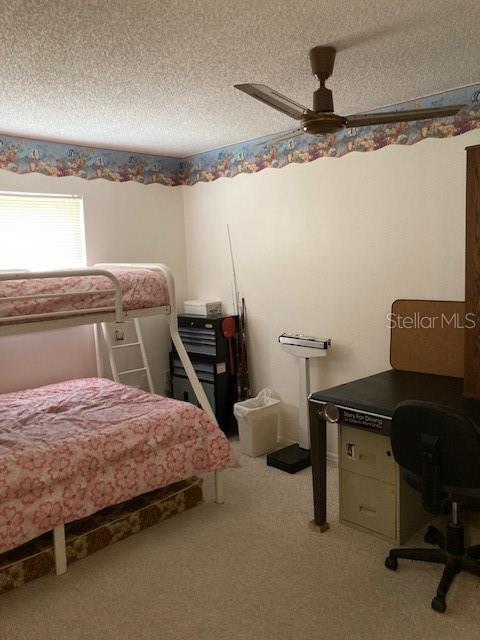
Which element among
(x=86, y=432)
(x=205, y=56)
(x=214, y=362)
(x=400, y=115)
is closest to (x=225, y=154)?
(x=214, y=362)

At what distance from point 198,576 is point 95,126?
2809mm

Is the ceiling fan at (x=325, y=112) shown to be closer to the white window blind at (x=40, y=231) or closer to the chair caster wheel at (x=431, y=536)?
the chair caster wheel at (x=431, y=536)

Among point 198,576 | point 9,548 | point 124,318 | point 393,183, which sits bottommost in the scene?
point 198,576

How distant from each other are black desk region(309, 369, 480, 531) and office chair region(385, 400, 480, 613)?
26cm

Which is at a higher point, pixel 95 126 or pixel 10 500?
pixel 95 126

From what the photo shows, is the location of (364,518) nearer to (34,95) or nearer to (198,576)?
(198,576)

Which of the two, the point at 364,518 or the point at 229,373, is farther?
the point at 229,373

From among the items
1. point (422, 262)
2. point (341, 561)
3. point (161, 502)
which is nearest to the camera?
point (341, 561)

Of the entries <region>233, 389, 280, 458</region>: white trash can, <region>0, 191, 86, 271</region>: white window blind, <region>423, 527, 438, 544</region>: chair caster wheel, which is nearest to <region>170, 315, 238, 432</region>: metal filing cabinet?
<region>233, 389, 280, 458</region>: white trash can

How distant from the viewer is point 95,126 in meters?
3.56

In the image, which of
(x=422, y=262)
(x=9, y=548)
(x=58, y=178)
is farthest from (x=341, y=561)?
(x=58, y=178)

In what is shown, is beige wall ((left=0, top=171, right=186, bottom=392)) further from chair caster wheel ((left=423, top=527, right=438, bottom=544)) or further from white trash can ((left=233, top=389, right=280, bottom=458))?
chair caster wheel ((left=423, top=527, right=438, bottom=544))

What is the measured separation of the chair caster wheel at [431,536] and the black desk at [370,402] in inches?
20.7

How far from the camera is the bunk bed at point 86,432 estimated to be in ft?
8.29
